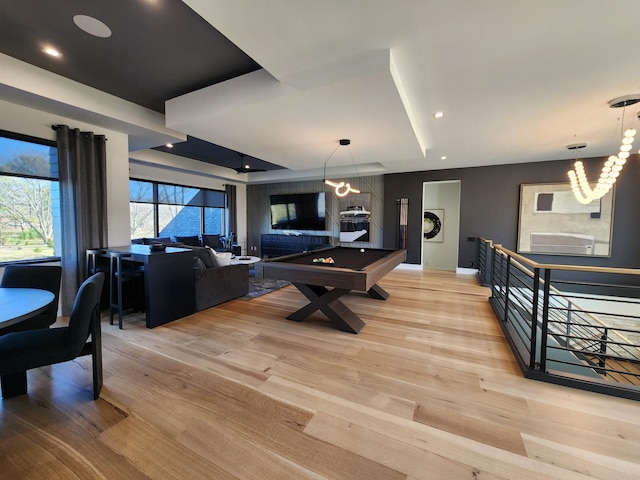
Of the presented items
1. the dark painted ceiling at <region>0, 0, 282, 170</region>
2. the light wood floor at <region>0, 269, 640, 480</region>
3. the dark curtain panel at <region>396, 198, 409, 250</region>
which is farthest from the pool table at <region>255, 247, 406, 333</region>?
the dark curtain panel at <region>396, 198, 409, 250</region>

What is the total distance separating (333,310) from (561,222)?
6.07 metres

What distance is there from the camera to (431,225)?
811 centimetres

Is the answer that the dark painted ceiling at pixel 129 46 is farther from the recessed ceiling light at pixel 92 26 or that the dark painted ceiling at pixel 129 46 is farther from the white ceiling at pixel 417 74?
the white ceiling at pixel 417 74

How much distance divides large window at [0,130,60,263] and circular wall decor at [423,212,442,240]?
8259 millimetres

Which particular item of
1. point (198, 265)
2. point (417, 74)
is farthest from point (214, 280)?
point (417, 74)

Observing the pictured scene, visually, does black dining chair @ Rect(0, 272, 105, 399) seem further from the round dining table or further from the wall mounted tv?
the wall mounted tv

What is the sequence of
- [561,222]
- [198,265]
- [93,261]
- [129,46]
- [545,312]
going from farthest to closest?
[561,222]
[198,265]
[93,261]
[129,46]
[545,312]

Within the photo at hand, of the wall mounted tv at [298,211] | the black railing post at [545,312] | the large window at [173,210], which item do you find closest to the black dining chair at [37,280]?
the black railing post at [545,312]

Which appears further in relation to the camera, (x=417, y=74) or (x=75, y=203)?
(x=75, y=203)

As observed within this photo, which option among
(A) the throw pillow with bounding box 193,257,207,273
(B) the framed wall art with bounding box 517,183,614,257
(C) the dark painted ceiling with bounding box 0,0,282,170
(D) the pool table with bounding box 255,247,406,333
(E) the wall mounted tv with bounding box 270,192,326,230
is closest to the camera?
(C) the dark painted ceiling with bounding box 0,0,282,170

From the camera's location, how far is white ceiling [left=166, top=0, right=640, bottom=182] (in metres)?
1.91

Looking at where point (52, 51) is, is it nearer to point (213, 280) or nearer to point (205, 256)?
point (205, 256)

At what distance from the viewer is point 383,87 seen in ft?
8.54

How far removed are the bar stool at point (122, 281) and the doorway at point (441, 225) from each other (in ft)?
23.0
